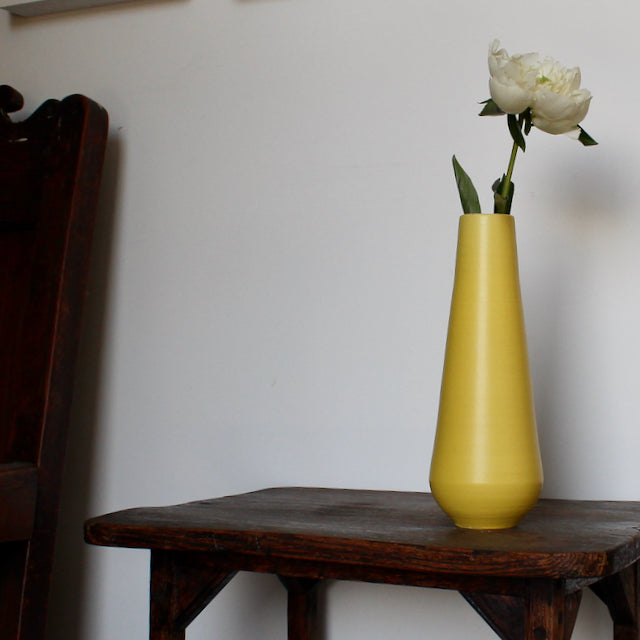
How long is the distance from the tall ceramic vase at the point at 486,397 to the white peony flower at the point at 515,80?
117mm

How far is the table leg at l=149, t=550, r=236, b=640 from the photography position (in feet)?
3.18

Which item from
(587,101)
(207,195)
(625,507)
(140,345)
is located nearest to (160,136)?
(207,195)

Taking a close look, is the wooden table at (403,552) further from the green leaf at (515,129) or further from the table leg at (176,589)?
the green leaf at (515,129)

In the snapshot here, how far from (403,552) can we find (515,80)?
18.5 inches

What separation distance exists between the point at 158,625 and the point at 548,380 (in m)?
0.60

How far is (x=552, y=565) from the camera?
75 centimetres

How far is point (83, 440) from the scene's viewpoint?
1516 millimetres

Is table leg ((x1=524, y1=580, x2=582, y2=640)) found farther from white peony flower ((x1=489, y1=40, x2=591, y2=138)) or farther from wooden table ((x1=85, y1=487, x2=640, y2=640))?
white peony flower ((x1=489, y1=40, x2=591, y2=138))

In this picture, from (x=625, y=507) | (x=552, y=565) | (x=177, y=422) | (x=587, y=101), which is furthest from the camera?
(x=177, y=422)

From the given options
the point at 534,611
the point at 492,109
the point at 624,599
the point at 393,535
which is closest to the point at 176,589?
the point at 393,535

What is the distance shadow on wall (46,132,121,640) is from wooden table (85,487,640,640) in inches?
17.9

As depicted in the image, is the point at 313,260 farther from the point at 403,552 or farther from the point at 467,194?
the point at 403,552

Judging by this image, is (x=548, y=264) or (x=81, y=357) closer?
(x=548, y=264)

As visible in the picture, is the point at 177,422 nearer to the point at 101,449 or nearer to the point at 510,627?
the point at 101,449
